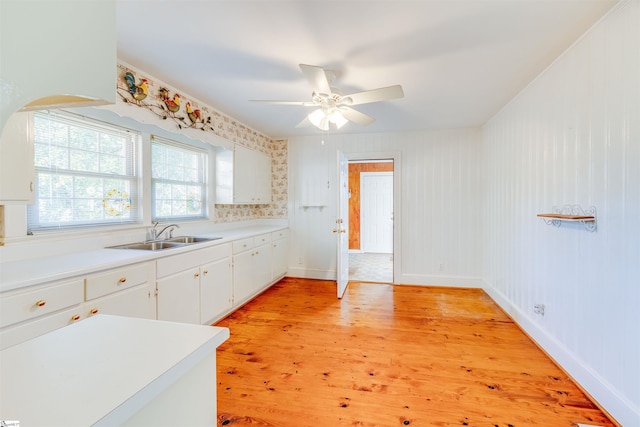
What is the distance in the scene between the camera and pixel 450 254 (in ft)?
14.1

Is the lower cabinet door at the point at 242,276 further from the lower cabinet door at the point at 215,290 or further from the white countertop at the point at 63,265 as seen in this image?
the white countertop at the point at 63,265

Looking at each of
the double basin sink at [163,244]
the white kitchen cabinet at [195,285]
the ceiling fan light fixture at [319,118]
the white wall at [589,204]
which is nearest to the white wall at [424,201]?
the white wall at [589,204]

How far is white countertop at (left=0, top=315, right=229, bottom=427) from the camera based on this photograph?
506 millimetres

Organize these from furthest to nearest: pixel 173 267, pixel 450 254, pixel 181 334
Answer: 1. pixel 450 254
2. pixel 173 267
3. pixel 181 334

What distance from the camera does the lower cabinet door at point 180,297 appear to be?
224 centimetres

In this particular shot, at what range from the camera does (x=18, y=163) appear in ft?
4.88

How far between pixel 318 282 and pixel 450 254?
215 centimetres

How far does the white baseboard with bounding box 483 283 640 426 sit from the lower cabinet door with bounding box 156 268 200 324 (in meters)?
3.07

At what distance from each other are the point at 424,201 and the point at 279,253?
2.48m

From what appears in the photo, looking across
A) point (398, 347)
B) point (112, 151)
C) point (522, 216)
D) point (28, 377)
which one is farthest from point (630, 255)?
point (112, 151)

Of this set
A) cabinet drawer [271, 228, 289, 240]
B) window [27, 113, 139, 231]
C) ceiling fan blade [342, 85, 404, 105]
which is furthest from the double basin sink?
ceiling fan blade [342, 85, 404, 105]

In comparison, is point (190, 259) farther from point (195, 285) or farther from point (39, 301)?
point (39, 301)

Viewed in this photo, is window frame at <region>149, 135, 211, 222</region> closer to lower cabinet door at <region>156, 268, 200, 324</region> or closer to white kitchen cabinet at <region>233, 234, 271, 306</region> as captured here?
white kitchen cabinet at <region>233, 234, 271, 306</region>

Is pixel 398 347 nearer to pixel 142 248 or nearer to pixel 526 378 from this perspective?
pixel 526 378
